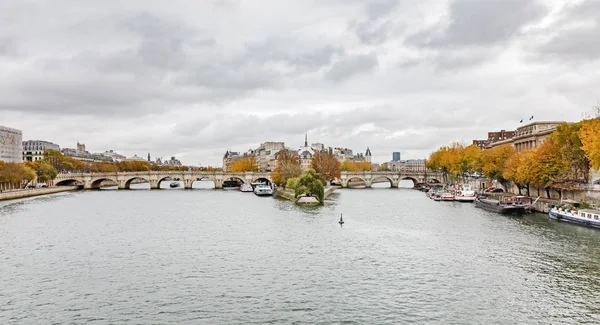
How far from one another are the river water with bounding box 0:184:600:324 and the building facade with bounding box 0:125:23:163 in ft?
385

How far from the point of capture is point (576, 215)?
4953 cm

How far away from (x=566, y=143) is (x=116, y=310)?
182 ft

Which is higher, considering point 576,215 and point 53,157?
point 53,157

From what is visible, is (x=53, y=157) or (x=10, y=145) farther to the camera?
(x=10, y=145)

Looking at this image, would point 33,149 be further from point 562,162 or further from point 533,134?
point 562,162

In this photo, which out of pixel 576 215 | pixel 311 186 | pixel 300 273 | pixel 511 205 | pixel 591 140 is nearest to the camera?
pixel 300 273

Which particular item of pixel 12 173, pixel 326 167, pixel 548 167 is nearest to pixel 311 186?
pixel 548 167

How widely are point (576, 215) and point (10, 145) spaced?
15608 cm

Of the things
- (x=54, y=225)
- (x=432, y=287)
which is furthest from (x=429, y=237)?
(x=54, y=225)

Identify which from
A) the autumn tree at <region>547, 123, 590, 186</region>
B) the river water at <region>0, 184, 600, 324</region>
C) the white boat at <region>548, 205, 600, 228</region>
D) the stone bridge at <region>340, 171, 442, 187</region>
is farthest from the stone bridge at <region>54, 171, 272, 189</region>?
the white boat at <region>548, 205, 600, 228</region>

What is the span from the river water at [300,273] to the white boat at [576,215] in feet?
4.15

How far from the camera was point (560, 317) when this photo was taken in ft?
72.3

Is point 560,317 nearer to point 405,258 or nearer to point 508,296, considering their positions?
point 508,296

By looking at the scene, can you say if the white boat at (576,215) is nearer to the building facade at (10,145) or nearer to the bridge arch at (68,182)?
the bridge arch at (68,182)
